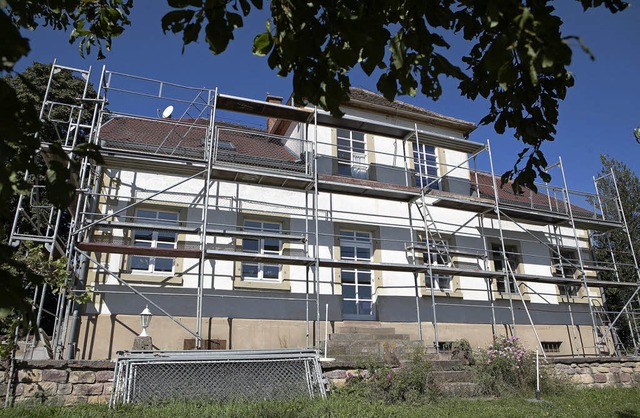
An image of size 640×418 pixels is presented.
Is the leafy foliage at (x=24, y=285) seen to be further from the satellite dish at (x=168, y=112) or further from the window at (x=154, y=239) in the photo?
the satellite dish at (x=168, y=112)

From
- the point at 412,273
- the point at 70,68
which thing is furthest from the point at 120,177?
the point at 412,273

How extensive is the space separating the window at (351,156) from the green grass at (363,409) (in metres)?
6.96

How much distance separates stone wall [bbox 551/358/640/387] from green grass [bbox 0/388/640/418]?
1625 mm

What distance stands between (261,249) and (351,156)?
148 inches

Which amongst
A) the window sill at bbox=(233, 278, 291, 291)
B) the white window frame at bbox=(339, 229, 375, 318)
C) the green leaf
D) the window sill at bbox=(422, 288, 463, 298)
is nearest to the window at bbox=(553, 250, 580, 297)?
the window sill at bbox=(422, 288, 463, 298)

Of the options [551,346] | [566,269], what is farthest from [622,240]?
[551,346]

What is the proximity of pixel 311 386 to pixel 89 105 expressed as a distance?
12964 mm

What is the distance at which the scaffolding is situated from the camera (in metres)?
9.88

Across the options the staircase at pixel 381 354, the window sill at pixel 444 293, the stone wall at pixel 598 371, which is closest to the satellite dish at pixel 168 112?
the staircase at pixel 381 354

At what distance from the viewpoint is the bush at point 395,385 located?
7.41m

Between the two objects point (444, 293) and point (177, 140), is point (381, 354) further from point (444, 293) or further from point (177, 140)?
point (177, 140)

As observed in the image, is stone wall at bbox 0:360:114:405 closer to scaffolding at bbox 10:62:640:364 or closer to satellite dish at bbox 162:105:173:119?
scaffolding at bbox 10:62:640:364

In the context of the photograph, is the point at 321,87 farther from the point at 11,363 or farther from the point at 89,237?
the point at 89,237

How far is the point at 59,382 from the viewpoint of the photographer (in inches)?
273
